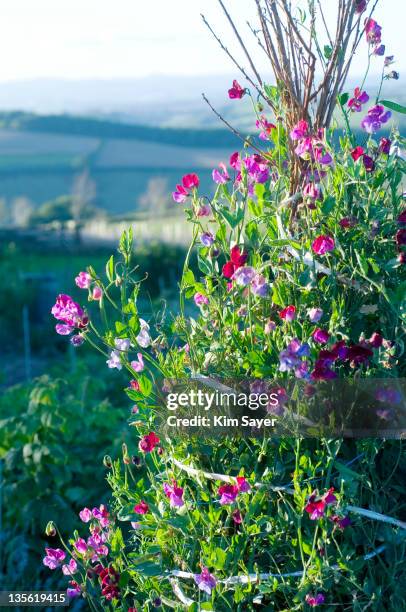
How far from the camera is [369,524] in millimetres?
1897

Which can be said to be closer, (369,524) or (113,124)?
(369,524)

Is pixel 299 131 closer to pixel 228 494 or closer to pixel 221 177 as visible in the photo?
pixel 221 177

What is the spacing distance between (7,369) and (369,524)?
655 centimetres

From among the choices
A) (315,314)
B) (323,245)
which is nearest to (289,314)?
(315,314)

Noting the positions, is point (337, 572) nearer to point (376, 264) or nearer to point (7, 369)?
point (376, 264)

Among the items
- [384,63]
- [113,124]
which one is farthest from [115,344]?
[113,124]

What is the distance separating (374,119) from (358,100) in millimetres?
94

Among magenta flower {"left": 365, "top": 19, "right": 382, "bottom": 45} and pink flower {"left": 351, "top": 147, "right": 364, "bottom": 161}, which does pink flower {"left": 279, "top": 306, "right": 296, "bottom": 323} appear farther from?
magenta flower {"left": 365, "top": 19, "right": 382, "bottom": 45}

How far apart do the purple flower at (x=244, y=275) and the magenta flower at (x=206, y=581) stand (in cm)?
69

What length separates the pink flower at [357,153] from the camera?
1.91 meters

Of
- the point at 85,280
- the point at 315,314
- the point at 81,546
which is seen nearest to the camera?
the point at 315,314

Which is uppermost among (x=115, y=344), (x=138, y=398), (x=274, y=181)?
(x=274, y=181)

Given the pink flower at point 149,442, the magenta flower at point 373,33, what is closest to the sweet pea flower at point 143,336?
the pink flower at point 149,442

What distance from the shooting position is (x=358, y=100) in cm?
207
